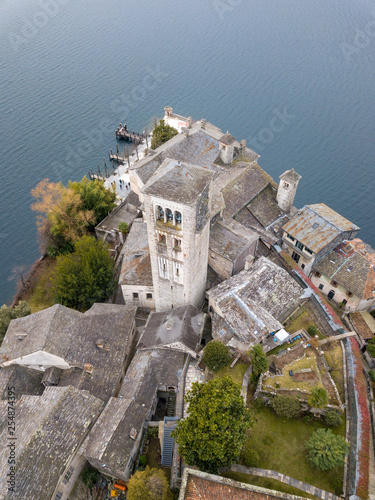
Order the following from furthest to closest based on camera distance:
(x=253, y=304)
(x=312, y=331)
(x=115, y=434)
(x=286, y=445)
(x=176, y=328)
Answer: (x=312, y=331) < (x=253, y=304) < (x=176, y=328) < (x=286, y=445) < (x=115, y=434)

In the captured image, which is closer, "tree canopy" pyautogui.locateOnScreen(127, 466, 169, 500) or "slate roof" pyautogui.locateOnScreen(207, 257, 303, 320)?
"tree canopy" pyautogui.locateOnScreen(127, 466, 169, 500)

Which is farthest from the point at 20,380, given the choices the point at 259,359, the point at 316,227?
the point at 316,227

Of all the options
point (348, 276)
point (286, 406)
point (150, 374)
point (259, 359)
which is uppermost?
point (259, 359)

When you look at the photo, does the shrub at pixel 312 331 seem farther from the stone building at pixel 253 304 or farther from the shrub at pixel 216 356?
the shrub at pixel 216 356

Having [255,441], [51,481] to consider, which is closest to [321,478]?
[255,441]

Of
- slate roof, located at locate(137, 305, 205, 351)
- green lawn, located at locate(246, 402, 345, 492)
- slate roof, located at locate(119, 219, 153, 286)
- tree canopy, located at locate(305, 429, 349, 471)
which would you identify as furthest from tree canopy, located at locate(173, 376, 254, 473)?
slate roof, located at locate(119, 219, 153, 286)

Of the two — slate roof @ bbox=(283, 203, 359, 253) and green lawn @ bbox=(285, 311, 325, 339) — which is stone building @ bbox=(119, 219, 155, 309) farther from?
slate roof @ bbox=(283, 203, 359, 253)

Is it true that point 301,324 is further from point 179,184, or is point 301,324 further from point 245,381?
point 179,184
